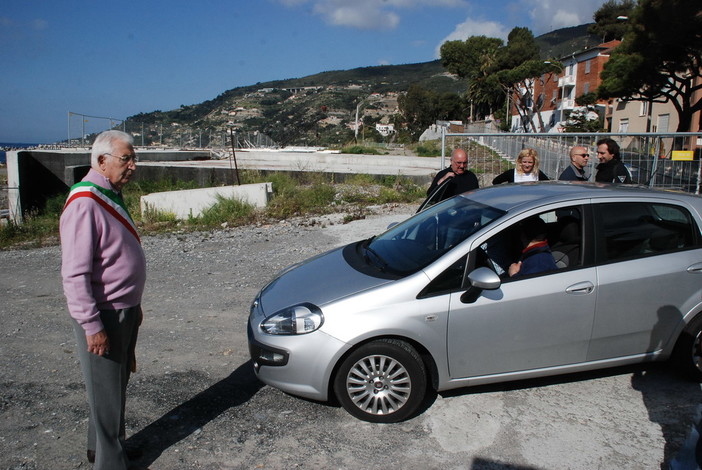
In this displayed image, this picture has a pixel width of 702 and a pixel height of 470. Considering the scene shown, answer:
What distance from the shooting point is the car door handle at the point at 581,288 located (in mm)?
4035

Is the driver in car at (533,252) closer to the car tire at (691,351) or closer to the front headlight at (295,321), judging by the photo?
the car tire at (691,351)

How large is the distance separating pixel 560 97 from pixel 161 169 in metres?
60.5

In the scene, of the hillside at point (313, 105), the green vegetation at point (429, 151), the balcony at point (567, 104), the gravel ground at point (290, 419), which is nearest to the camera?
the gravel ground at point (290, 419)

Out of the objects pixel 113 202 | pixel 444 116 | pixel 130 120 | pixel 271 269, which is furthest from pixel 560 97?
pixel 113 202

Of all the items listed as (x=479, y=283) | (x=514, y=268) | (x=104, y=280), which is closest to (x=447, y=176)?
(x=514, y=268)

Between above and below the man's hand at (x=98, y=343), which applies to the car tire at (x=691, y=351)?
below

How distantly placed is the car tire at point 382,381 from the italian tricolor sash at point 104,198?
165 cm

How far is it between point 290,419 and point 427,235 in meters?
1.77

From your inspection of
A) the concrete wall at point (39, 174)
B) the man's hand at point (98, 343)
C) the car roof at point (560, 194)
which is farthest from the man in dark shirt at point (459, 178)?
the concrete wall at point (39, 174)

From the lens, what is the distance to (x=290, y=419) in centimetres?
402

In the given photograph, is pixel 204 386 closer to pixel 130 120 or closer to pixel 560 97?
pixel 130 120

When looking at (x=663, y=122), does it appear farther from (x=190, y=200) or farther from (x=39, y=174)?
(x=39, y=174)

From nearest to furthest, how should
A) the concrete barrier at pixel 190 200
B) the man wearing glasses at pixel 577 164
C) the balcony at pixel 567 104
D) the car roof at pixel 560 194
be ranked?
1. the car roof at pixel 560 194
2. the man wearing glasses at pixel 577 164
3. the concrete barrier at pixel 190 200
4. the balcony at pixel 567 104

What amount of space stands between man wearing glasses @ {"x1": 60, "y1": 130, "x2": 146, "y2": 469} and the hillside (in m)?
38.1
